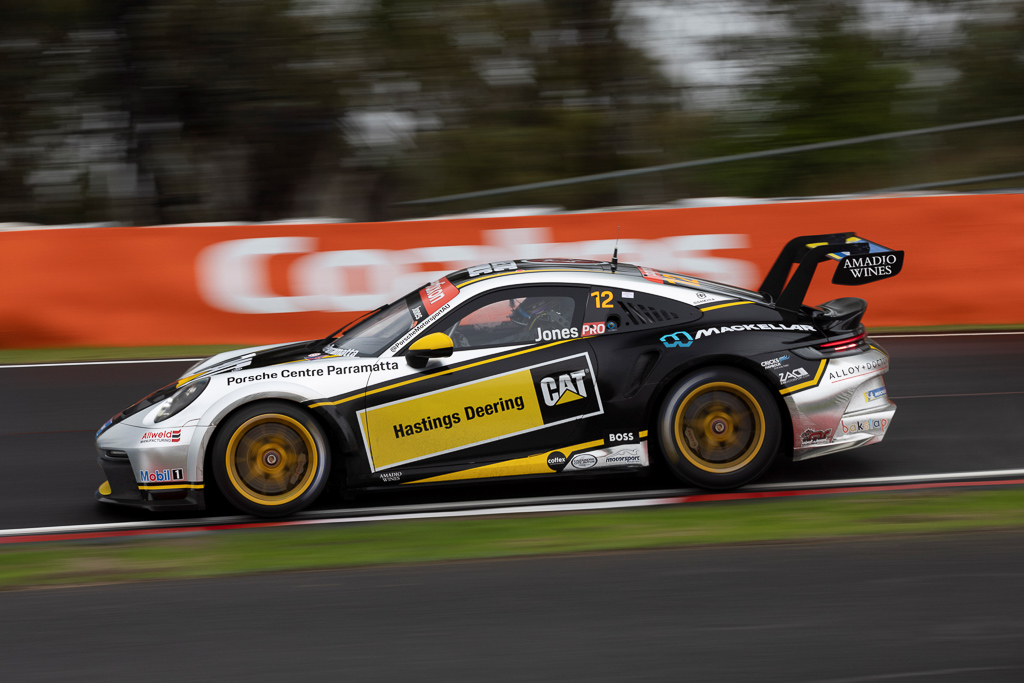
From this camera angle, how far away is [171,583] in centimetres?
454

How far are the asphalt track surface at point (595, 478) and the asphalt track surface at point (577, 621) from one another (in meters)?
1.31

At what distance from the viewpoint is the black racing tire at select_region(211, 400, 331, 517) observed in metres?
5.37

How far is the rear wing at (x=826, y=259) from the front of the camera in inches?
232

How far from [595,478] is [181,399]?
8.06ft

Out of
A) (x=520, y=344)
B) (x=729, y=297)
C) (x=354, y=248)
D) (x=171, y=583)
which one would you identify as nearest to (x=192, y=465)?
(x=171, y=583)

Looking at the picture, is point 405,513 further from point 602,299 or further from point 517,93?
point 517,93

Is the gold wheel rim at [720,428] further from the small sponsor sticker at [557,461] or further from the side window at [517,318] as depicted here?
the side window at [517,318]

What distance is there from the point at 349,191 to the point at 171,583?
12.7 m

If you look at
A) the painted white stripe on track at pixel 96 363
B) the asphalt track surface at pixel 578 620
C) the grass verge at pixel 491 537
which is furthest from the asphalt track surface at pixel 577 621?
the painted white stripe on track at pixel 96 363

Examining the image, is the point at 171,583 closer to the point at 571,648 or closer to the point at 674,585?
the point at 571,648

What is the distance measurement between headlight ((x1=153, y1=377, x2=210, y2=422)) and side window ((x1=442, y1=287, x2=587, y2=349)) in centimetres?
141

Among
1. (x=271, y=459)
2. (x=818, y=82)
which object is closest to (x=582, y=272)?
(x=271, y=459)

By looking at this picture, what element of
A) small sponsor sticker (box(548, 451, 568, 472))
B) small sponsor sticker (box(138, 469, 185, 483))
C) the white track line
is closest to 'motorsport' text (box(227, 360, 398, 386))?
small sponsor sticker (box(138, 469, 185, 483))

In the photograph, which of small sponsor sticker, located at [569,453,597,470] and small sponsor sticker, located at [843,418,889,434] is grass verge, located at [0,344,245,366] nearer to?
small sponsor sticker, located at [569,453,597,470]
